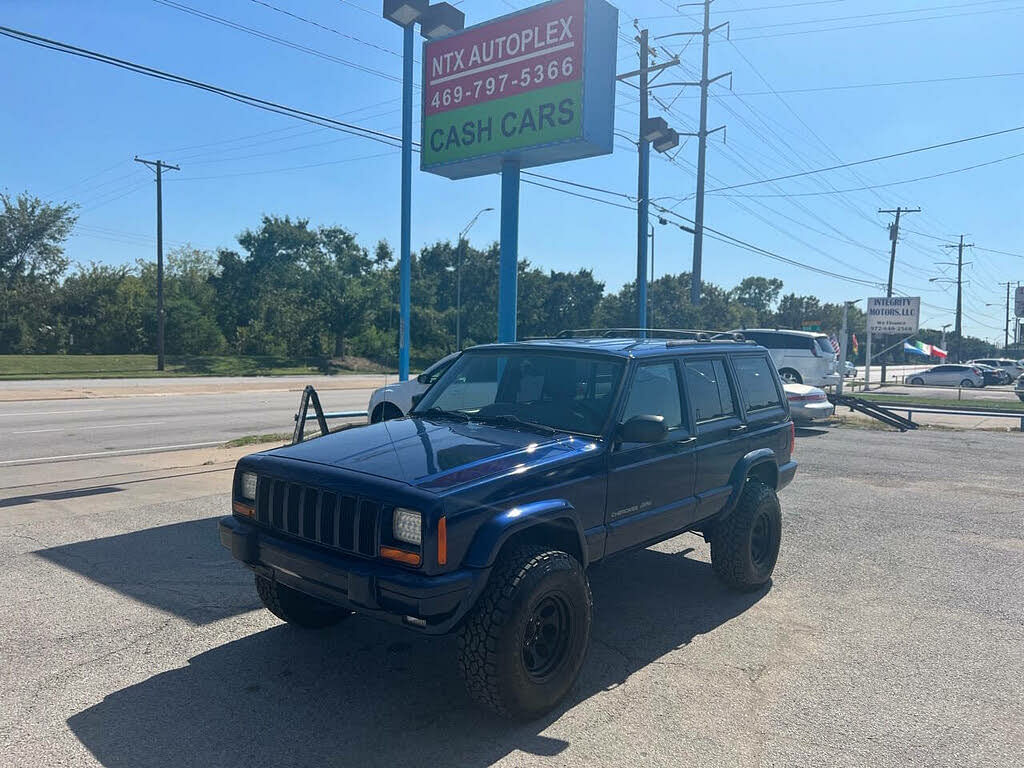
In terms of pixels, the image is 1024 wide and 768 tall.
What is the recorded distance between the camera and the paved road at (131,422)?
1203 cm

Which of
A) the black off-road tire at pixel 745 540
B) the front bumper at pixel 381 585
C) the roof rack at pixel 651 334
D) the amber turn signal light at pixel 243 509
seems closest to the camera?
the front bumper at pixel 381 585

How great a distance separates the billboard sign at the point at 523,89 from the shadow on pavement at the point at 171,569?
7371 millimetres

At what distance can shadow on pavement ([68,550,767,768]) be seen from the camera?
3170 mm

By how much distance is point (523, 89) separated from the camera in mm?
11164

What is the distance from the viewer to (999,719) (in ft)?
11.9

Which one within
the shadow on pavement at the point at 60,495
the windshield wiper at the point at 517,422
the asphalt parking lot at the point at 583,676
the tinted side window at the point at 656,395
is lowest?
the asphalt parking lot at the point at 583,676

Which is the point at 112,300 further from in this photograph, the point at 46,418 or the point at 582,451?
the point at 582,451

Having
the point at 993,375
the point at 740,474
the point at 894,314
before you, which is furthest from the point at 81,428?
the point at 993,375

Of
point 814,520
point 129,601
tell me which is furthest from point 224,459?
point 814,520

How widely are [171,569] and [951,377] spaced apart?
47616 mm

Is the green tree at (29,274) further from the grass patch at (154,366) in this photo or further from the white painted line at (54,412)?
the white painted line at (54,412)

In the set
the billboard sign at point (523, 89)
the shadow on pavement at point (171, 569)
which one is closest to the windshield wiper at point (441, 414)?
the shadow on pavement at point (171, 569)

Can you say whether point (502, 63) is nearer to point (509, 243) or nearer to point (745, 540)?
point (509, 243)

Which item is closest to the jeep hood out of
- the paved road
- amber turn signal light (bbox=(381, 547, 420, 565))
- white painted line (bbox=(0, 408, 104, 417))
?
amber turn signal light (bbox=(381, 547, 420, 565))
